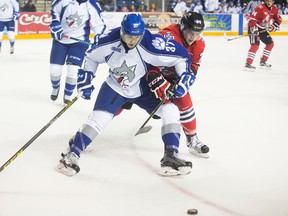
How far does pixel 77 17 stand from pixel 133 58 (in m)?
2.28

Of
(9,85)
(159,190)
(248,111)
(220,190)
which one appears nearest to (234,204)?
(220,190)

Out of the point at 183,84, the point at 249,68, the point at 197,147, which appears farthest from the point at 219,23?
the point at 183,84

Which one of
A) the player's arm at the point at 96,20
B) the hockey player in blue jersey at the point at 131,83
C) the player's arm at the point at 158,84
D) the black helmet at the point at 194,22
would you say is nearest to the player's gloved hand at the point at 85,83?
the hockey player in blue jersey at the point at 131,83

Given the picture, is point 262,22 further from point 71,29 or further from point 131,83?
point 131,83

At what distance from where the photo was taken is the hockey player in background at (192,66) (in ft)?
12.2

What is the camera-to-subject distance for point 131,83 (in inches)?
138

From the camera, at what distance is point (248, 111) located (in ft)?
18.1

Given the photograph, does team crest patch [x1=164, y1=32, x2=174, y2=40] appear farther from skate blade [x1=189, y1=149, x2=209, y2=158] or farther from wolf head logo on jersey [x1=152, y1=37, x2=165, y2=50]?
skate blade [x1=189, y1=149, x2=209, y2=158]

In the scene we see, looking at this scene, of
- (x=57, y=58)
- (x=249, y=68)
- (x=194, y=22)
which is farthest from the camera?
(x=249, y=68)

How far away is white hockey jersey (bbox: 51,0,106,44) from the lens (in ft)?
18.0

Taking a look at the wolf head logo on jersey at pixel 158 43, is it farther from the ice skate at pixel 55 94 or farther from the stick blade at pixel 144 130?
the ice skate at pixel 55 94

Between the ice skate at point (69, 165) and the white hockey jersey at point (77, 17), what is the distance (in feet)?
7.64

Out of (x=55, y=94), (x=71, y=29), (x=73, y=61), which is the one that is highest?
(x=71, y=29)

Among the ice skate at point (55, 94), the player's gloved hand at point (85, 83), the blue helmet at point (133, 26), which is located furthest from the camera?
the ice skate at point (55, 94)
